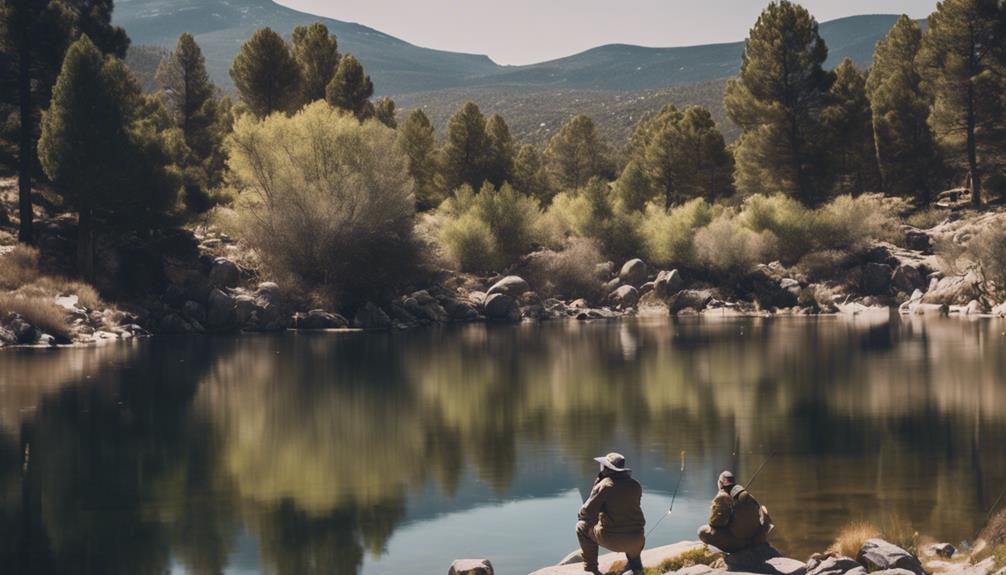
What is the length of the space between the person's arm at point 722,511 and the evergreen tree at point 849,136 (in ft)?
270

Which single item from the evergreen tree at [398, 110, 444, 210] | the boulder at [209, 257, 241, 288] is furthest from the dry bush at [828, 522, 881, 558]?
the evergreen tree at [398, 110, 444, 210]

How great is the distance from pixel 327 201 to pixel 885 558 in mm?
59814

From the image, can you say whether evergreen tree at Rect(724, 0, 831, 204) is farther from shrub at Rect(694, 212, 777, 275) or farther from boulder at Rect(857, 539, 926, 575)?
boulder at Rect(857, 539, 926, 575)

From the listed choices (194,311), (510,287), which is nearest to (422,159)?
(510,287)

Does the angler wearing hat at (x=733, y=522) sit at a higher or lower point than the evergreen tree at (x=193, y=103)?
lower

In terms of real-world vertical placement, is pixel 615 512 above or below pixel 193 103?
below

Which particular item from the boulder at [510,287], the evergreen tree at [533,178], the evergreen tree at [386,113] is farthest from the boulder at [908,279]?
the evergreen tree at [386,113]

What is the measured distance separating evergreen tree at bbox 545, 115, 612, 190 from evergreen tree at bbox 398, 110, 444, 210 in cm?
2437

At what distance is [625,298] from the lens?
3445 inches

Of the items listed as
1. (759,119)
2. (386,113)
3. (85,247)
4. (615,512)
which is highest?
(386,113)

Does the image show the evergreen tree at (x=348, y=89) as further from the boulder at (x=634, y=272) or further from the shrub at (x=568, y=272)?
the boulder at (x=634, y=272)

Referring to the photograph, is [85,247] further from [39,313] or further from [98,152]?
[39,313]

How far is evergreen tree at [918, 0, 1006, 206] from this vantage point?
8525 cm

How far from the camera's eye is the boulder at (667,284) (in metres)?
88.2
